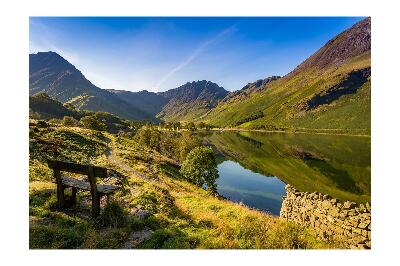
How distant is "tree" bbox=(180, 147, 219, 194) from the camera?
46.3 metres

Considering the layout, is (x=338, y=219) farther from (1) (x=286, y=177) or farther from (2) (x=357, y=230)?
(1) (x=286, y=177)

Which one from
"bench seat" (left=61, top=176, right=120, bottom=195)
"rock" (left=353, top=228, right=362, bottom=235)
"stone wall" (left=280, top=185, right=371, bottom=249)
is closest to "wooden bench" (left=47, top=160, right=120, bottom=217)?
"bench seat" (left=61, top=176, right=120, bottom=195)

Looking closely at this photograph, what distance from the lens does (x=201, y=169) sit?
152ft

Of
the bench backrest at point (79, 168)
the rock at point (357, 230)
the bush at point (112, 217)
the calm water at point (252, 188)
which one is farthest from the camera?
the calm water at point (252, 188)

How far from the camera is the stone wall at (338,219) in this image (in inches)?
507

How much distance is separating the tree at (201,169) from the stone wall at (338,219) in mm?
28397

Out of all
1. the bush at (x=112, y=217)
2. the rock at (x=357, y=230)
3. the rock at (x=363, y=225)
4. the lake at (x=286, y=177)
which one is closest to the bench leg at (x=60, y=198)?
the bush at (x=112, y=217)

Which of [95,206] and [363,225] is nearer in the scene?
[363,225]

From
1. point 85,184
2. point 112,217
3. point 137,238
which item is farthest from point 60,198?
point 137,238

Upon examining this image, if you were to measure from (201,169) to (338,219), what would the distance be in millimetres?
32695

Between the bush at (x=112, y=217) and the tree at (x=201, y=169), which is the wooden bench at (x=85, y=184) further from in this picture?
the tree at (x=201, y=169)
